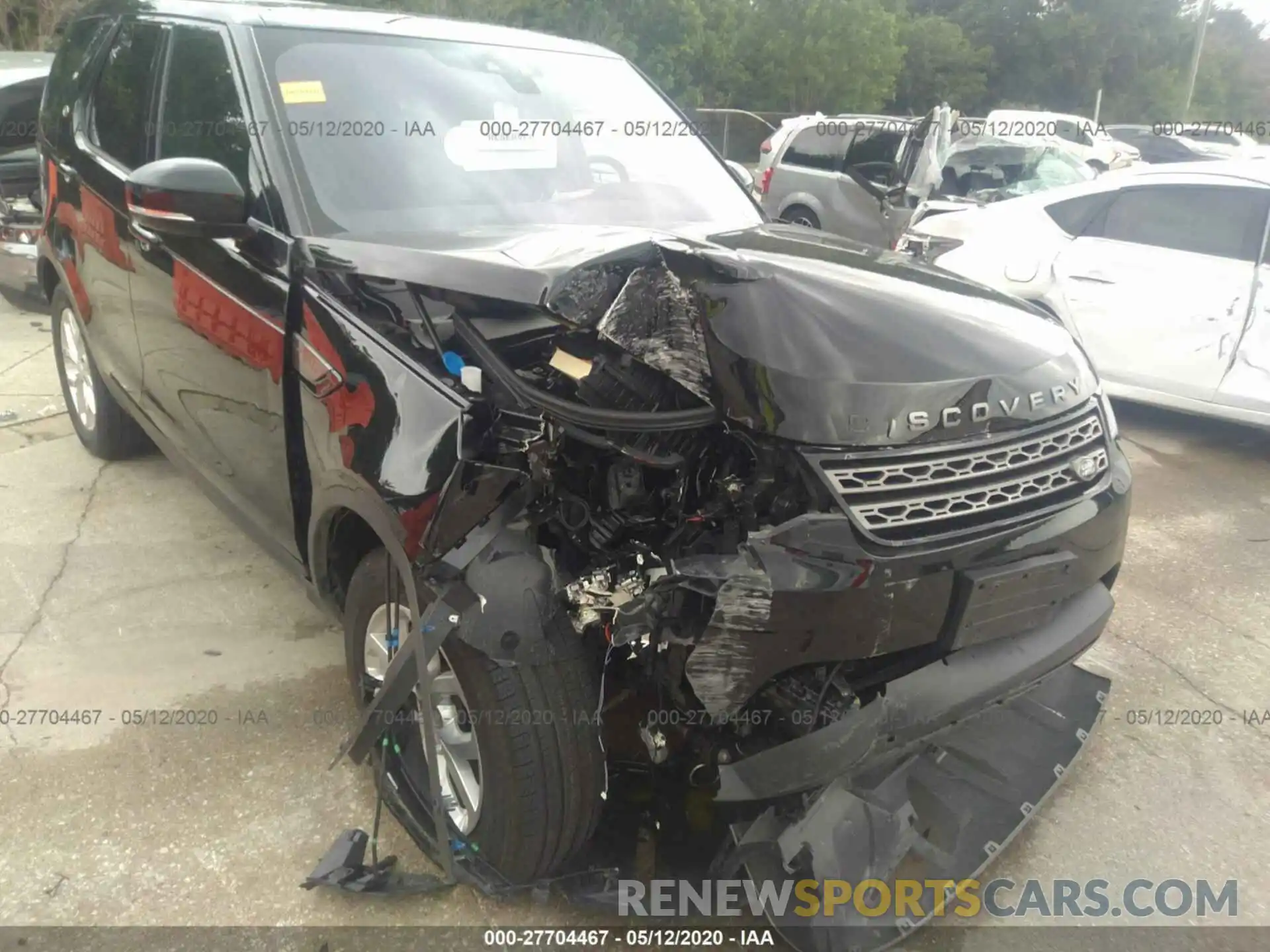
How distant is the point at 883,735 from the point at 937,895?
594mm

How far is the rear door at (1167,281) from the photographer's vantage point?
17.9 feet

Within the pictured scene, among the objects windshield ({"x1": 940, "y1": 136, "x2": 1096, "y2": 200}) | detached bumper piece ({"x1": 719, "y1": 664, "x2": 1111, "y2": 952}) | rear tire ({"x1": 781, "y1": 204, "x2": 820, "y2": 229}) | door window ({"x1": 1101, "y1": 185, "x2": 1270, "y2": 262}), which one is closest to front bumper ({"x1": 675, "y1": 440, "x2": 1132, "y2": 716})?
detached bumper piece ({"x1": 719, "y1": 664, "x2": 1111, "y2": 952})

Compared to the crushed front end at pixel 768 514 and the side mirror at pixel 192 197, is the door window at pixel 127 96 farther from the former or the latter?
the crushed front end at pixel 768 514

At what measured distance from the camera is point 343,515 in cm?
249

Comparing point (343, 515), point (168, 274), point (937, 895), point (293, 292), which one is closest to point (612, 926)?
point (937, 895)

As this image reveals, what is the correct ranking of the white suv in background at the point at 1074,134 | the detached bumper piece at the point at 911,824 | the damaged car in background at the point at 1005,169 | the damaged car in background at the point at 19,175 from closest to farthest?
the detached bumper piece at the point at 911,824 < the damaged car in background at the point at 19,175 < the damaged car in background at the point at 1005,169 < the white suv in background at the point at 1074,134

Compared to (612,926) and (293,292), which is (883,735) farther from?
(293,292)

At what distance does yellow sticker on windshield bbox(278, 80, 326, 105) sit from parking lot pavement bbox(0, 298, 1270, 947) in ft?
5.61

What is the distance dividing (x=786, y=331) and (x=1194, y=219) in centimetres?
479

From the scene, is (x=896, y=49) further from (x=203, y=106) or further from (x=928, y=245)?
(x=203, y=106)

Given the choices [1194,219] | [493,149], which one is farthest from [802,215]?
[493,149]

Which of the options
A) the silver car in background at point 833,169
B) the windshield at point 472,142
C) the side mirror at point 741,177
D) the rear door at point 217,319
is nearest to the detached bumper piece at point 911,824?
the rear door at point 217,319

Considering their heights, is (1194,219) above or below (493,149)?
below

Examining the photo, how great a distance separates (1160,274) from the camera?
564 cm
